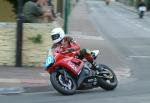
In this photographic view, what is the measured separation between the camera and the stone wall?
14547 millimetres

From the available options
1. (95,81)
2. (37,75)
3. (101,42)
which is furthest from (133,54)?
(95,81)

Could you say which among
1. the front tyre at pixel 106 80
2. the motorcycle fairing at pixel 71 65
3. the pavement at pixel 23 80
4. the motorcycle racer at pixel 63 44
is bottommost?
the pavement at pixel 23 80

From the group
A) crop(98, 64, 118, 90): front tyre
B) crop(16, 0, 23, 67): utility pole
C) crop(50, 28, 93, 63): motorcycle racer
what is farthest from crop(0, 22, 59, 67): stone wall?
crop(50, 28, 93, 63): motorcycle racer

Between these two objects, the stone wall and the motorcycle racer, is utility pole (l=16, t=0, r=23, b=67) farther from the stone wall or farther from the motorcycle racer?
the motorcycle racer

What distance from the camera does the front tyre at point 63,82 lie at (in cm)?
1081

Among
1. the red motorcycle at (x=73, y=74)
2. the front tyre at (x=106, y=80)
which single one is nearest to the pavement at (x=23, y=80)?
the red motorcycle at (x=73, y=74)

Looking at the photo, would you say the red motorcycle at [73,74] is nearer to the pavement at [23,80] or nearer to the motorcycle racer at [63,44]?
the motorcycle racer at [63,44]

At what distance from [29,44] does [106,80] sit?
3.63 m

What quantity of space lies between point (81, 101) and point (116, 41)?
51.4 ft

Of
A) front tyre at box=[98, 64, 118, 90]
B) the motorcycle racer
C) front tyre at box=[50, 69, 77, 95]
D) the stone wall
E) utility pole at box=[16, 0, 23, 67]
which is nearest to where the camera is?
front tyre at box=[50, 69, 77, 95]

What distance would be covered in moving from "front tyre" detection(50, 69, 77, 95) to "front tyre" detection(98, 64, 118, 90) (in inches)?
24.6

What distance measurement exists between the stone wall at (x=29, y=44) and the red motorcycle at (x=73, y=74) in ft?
10.8

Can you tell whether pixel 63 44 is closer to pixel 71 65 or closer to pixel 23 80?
pixel 71 65

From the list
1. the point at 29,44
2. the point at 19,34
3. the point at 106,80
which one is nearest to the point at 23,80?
the point at 106,80
